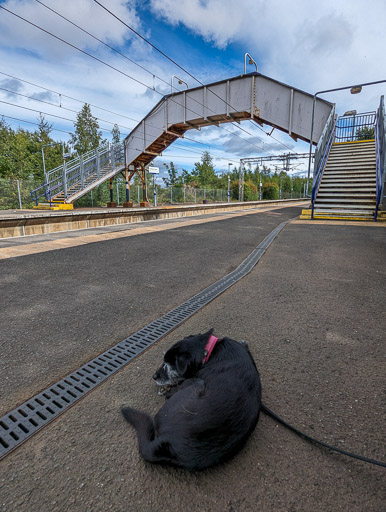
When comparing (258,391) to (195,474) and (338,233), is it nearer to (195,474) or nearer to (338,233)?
(195,474)

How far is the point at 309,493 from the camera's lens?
1.13 meters

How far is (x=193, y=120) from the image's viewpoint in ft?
67.2

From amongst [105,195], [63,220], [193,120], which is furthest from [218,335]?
[105,195]

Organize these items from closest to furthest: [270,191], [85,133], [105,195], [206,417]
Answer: [206,417]
[105,195]
[85,133]
[270,191]

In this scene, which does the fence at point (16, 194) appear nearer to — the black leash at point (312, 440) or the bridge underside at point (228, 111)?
the bridge underside at point (228, 111)

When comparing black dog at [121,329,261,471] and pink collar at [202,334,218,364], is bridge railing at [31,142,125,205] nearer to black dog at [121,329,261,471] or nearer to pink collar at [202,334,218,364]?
pink collar at [202,334,218,364]

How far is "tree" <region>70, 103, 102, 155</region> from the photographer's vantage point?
4591 cm

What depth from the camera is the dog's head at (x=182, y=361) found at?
64.9 inches

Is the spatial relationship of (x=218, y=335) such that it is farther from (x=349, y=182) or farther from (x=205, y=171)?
(x=205, y=171)

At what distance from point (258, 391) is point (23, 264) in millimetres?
4593

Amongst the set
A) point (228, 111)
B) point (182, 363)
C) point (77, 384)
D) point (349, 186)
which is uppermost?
point (228, 111)

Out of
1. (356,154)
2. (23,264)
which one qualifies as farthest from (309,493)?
(356,154)

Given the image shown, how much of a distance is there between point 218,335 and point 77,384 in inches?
46.0

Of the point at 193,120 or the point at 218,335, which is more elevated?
the point at 193,120
